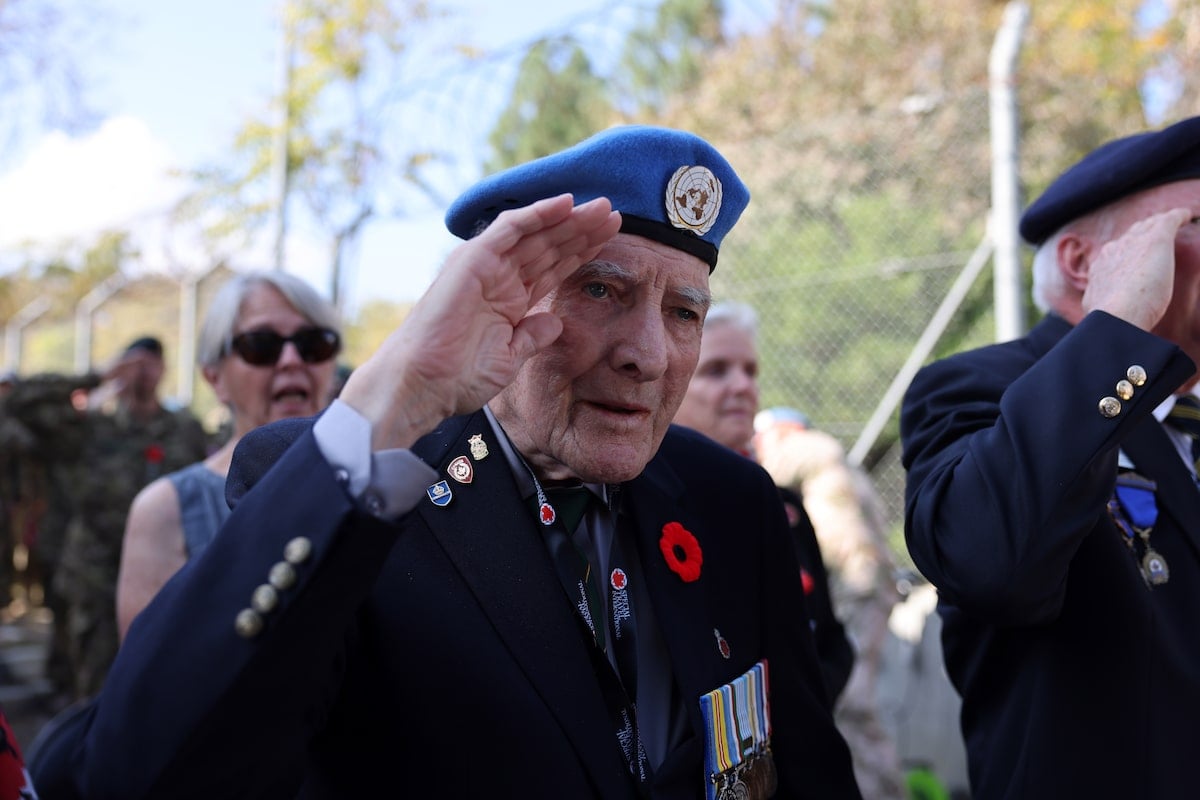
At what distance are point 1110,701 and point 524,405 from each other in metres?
1.14

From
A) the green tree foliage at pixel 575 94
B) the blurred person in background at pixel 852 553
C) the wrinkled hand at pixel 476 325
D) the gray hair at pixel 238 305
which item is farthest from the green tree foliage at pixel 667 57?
the wrinkled hand at pixel 476 325

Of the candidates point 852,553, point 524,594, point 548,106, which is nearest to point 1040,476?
point 524,594

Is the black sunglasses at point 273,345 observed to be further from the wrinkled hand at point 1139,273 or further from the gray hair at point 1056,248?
the wrinkled hand at point 1139,273

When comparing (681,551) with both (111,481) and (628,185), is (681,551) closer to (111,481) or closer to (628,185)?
(628,185)

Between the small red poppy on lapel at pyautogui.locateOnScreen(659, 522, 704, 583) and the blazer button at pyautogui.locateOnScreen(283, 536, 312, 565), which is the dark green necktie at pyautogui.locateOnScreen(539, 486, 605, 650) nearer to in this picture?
the small red poppy on lapel at pyautogui.locateOnScreen(659, 522, 704, 583)

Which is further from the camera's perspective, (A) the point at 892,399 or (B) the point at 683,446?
(A) the point at 892,399

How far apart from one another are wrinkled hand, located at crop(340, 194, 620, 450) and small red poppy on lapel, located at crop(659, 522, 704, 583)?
0.48 meters

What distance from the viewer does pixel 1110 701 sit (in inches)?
76.5

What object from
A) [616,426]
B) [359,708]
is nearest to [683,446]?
[616,426]

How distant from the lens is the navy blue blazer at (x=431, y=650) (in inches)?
49.6

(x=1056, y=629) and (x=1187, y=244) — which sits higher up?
(x=1187, y=244)

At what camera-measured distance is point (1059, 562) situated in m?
1.81

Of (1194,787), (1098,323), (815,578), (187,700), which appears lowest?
(815,578)

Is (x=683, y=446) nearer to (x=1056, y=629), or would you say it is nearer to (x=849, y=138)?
(x=1056, y=629)
